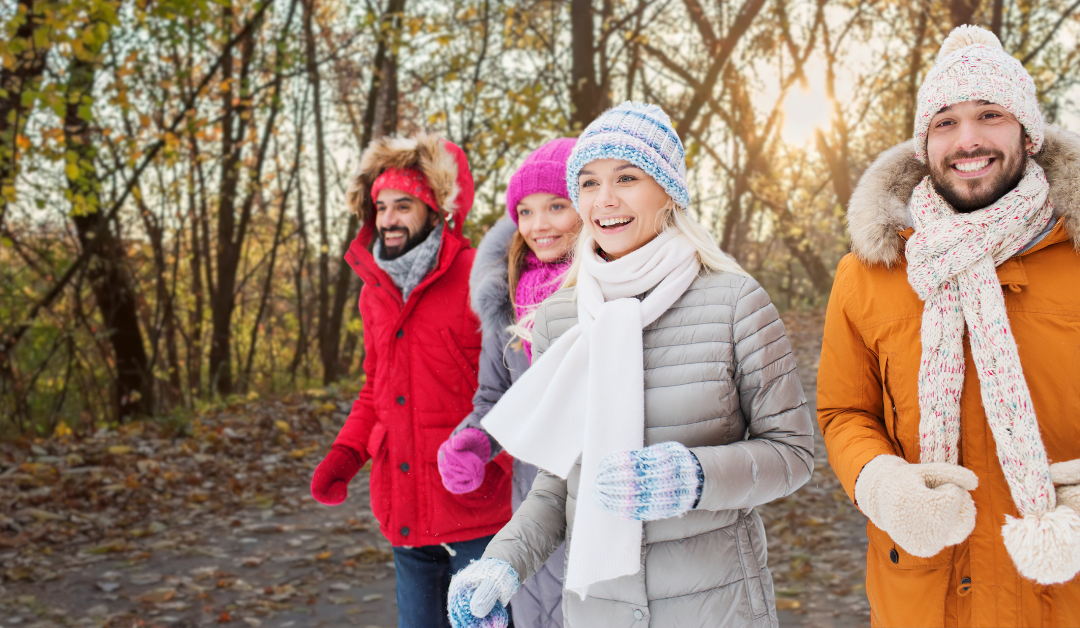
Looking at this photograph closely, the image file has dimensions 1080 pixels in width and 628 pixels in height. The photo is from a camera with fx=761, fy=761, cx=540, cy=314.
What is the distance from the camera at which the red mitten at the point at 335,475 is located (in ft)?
9.71

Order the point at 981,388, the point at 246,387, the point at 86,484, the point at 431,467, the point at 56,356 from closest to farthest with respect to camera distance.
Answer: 1. the point at 981,388
2. the point at 431,467
3. the point at 86,484
4. the point at 56,356
5. the point at 246,387

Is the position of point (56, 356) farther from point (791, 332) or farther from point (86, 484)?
point (791, 332)

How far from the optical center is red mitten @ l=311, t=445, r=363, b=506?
116 inches

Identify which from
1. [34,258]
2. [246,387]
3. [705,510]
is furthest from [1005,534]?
[246,387]

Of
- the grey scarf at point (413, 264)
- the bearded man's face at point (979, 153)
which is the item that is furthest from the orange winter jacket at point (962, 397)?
the grey scarf at point (413, 264)

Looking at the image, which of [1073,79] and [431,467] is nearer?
[431,467]

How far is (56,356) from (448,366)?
9.19 metres

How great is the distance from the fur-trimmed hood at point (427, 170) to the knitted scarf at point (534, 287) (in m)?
0.66

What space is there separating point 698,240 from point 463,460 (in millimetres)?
1113

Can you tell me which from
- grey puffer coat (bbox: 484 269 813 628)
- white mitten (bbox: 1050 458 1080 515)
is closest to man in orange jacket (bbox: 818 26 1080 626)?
white mitten (bbox: 1050 458 1080 515)

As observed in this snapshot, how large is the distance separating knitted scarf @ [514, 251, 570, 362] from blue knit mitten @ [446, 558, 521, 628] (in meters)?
1.06

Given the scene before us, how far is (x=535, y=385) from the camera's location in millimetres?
2174

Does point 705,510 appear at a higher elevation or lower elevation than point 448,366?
lower

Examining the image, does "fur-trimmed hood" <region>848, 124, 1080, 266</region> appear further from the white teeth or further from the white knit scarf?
the white knit scarf
